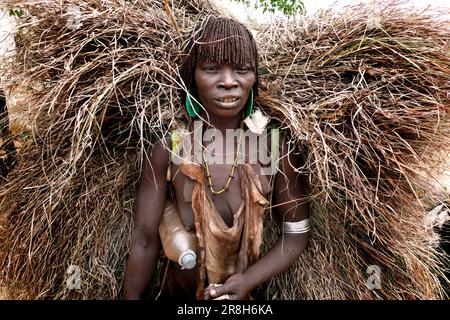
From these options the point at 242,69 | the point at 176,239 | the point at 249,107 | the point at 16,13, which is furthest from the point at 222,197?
the point at 16,13

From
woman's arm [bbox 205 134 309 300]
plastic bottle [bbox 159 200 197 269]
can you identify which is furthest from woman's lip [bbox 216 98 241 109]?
plastic bottle [bbox 159 200 197 269]

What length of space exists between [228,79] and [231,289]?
67 centimetres

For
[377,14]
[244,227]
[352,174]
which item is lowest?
[244,227]

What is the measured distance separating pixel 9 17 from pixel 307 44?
1.02 metres

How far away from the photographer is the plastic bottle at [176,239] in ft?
4.83

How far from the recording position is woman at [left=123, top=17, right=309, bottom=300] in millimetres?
1445

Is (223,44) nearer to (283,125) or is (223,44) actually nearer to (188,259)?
(283,125)

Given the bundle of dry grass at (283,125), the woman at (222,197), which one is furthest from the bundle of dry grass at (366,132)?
the woman at (222,197)

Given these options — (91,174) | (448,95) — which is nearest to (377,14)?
(448,95)

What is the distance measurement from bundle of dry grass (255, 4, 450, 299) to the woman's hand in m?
0.27

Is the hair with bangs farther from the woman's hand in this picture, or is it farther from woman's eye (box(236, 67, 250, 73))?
the woman's hand

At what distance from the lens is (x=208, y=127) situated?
1.51 metres

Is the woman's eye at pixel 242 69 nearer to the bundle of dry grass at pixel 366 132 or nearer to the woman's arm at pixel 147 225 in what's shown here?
the bundle of dry grass at pixel 366 132

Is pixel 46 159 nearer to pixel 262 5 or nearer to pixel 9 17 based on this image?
pixel 9 17
